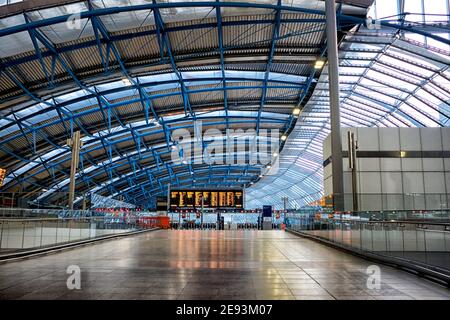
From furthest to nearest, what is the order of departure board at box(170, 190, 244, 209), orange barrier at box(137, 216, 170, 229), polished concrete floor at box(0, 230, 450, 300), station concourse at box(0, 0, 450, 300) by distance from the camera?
departure board at box(170, 190, 244, 209), orange barrier at box(137, 216, 170, 229), station concourse at box(0, 0, 450, 300), polished concrete floor at box(0, 230, 450, 300)

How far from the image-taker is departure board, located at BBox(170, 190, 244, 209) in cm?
4091

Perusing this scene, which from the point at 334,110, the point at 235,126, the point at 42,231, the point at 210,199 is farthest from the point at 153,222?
the point at 42,231

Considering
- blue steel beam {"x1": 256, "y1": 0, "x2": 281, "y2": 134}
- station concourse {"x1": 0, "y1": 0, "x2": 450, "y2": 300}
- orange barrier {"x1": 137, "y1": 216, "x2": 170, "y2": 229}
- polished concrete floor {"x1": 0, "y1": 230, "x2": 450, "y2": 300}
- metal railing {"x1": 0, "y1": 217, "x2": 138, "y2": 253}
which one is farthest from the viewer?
orange barrier {"x1": 137, "y1": 216, "x2": 170, "y2": 229}

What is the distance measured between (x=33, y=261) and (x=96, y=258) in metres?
1.70

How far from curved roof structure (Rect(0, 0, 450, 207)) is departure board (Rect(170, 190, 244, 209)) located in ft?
25.5

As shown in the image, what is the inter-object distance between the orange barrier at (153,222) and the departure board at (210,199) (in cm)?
212

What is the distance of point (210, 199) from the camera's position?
134 ft

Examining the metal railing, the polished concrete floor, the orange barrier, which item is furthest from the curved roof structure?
the polished concrete floor

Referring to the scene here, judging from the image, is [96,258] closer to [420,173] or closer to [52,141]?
[420,173]

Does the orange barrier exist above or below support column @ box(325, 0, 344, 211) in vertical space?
below

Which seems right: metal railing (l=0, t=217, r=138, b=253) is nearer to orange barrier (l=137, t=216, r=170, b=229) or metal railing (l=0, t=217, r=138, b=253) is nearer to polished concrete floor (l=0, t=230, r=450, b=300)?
polished concrete floor (l=0, t=230, r=450, b=300)

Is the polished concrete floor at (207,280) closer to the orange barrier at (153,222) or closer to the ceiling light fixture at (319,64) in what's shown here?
the ceiling light fixture at (319,64)

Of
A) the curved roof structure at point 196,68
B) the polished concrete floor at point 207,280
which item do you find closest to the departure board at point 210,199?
the curved roof structure at point 196,68

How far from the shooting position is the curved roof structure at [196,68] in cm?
2184
